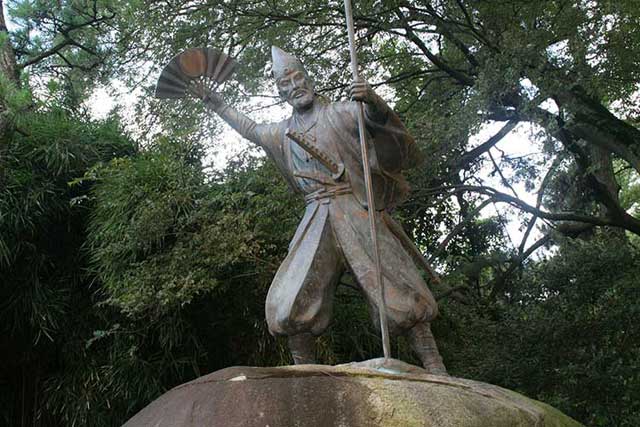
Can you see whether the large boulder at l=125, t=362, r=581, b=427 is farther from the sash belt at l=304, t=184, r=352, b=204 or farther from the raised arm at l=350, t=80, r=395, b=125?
the raised arm at l=350, t=80, r=395, b=125

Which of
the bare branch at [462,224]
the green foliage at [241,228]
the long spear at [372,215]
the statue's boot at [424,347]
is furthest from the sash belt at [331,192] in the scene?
the bare branch at [462,224]

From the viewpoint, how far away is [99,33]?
11.3 m

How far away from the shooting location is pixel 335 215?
4.68 m

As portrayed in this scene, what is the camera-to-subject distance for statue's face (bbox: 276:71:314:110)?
16.2 ft

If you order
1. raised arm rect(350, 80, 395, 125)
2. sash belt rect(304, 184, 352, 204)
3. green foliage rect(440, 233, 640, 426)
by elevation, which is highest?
raised arm rect(350, 80, 395, 125)

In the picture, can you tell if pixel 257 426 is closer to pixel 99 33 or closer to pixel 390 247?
pixel 390 247

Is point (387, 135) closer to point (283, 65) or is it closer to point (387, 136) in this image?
point (387, 136)

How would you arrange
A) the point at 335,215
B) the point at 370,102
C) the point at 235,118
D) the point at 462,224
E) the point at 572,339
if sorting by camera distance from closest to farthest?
the point at 370,102 → the point at 335,215 → the point at 235,118 → the point at 572,339 → the point at 462,224

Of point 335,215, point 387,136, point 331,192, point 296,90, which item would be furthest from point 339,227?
point 296,90

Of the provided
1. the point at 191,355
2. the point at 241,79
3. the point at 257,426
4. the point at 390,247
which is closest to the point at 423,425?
the point at 257,426

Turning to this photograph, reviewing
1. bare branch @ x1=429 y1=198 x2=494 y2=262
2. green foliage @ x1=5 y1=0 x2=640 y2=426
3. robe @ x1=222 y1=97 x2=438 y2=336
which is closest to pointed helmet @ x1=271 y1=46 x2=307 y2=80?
robe @ x1=222 y1=97 x2=438 y2=336

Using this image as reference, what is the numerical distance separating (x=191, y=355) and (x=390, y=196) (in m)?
3.69

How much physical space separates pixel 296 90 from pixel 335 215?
0.80 m

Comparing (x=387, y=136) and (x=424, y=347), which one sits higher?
(x=387, y=136)
